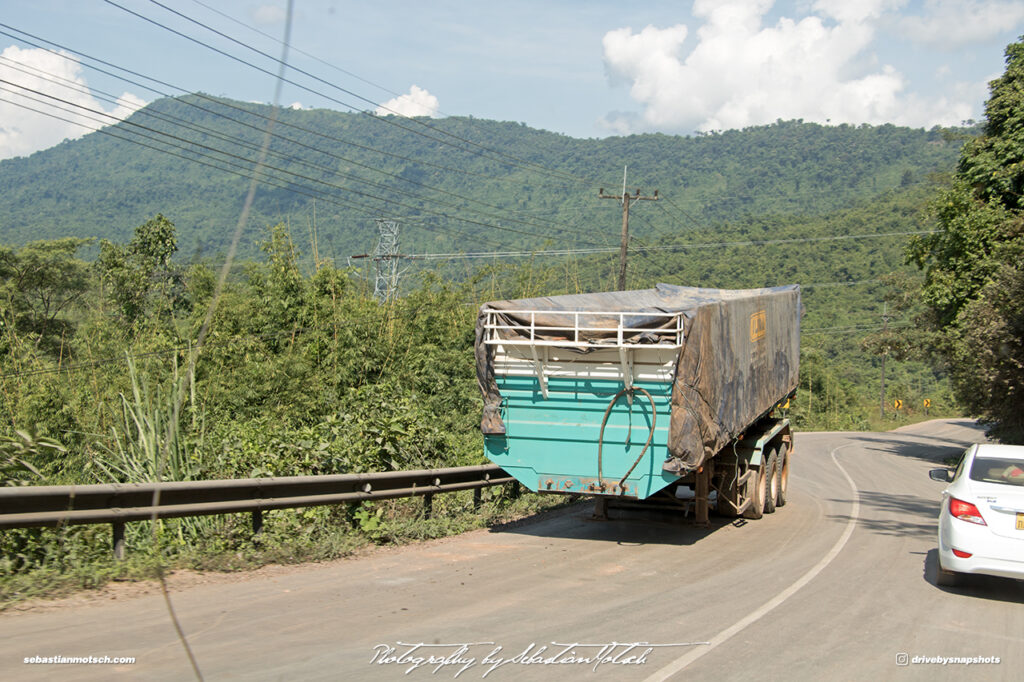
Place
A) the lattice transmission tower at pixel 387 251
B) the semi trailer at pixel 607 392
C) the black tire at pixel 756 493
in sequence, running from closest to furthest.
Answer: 1. the semi trailer at pixel 607 392
2. the black tire at pixel 756 493
3. the lattice transmission tower at pixel 387 251

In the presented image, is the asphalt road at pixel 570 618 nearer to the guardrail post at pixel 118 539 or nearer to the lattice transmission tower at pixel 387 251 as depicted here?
the guardrail post at pixel 118 539

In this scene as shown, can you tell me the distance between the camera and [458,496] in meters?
13.6

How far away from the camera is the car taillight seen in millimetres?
8516

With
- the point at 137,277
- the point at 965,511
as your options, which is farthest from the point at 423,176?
the point at 965,511

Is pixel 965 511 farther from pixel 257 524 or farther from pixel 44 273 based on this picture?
pixel 44 273

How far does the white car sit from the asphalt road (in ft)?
1.27

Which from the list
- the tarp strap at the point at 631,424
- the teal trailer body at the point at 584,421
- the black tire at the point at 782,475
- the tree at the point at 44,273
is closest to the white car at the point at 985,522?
the teal trailer body at the point at 584,421

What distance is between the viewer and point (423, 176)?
89562 mm

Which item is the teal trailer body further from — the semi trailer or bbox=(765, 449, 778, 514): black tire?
bbox=(765, 449, 778, 514): black tire

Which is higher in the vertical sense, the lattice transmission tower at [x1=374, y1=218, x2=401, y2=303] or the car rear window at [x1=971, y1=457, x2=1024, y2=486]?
the lattice transmission tower at [x1=374, y1=218, x2=401, y2=303]

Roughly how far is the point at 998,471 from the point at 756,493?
492 cm

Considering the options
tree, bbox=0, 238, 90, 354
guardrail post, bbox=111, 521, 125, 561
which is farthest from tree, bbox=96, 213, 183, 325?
guardrail post, bbox=111, 521, 125, 561

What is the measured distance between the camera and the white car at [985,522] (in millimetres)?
8266

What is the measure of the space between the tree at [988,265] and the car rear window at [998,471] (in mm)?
19892
